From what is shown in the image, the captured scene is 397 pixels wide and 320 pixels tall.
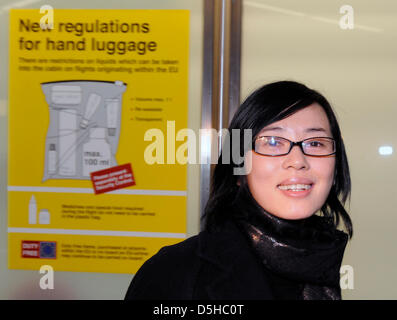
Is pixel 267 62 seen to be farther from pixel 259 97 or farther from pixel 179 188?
pixel 259 97

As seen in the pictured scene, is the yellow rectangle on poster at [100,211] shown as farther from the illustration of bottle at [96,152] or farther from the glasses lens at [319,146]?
the glasses lens at [319,146]

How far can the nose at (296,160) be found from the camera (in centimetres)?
125

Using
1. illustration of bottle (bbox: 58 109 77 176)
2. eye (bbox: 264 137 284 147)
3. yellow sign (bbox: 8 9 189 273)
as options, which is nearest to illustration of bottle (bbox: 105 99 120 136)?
yellow sign (bbox: 8 9 189 273)

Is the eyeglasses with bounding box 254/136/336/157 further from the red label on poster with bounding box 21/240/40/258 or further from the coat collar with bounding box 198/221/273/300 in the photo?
the red label on poster with bounding box 21/240/40/258

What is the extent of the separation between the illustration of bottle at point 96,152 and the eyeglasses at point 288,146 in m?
1.40

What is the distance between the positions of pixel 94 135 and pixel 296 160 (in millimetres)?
1528

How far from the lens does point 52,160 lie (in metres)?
2.62

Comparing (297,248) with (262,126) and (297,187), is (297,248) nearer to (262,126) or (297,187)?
(297,187)

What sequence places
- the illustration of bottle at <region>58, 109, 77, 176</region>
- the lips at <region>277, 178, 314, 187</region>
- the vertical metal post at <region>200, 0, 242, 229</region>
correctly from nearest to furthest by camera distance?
1. the lips at <region>277, 178, 314, 187</region>
2. the vertical metal post at <region>200, 0, 242, 229</region>
3. the illustration of bottle at <region>58, 109, 77, 176</region>

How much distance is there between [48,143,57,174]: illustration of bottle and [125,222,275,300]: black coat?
1356mm

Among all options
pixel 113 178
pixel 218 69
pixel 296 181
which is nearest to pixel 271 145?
pixel 296 181

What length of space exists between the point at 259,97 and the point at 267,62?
3.90ft

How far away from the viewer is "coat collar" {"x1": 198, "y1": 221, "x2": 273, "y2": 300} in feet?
4.18

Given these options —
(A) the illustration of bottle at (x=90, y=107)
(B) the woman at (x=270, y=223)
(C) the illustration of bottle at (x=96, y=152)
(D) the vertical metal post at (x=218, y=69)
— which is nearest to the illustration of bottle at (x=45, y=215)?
(C) the illustration of bottle at (x=96, y=152)
